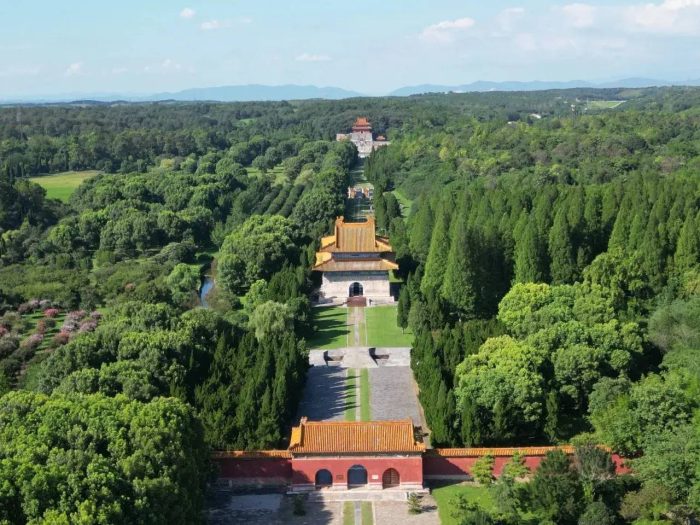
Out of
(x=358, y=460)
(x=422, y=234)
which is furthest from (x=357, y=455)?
(x=422, y=234)

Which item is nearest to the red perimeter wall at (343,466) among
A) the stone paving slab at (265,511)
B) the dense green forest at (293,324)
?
the stone paving slab at (265,511)

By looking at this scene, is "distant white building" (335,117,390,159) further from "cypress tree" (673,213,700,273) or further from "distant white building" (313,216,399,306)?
"cypress tree" (673,213,700,273)

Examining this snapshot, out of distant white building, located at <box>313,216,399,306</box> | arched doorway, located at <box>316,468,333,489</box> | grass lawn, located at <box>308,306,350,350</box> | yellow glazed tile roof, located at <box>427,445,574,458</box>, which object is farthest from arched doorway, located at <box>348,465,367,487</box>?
distant white building, located at <box>313,216,399,306</box>

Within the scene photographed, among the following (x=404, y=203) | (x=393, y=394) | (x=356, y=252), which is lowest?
(x=393, y=394)

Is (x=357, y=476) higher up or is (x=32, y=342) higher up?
(x=32, y=342)

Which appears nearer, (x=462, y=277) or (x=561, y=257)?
(x=462, y=277)

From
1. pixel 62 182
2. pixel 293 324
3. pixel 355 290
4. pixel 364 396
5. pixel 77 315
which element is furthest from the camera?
pixel 62 182

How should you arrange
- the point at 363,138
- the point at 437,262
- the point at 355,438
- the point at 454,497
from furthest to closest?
the point at 363,138, the point at 437,262, the point at 355,438, the point at 454,497

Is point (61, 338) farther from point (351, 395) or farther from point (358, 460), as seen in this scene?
point (358, 460)
